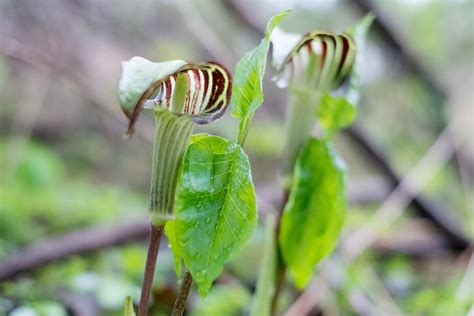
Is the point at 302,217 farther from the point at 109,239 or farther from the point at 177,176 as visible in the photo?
the point at 109,239

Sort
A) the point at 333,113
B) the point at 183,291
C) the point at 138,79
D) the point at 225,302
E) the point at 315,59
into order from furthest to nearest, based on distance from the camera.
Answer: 1. the point at 225,302
2. the point at 333,113
3. the point at 315,59
4. the point at 183,291
5. the point at 138,79

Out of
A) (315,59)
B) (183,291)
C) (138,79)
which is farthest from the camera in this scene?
(315,59)

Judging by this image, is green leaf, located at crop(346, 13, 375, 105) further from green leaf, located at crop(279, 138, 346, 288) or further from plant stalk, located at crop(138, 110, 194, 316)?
plant stalk, located at crop(138, 110, 194, 316)

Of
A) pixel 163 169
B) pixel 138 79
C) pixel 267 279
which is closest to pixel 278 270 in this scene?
pixel 267 279

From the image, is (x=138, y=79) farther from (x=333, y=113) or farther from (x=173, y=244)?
(x=333, y=113)

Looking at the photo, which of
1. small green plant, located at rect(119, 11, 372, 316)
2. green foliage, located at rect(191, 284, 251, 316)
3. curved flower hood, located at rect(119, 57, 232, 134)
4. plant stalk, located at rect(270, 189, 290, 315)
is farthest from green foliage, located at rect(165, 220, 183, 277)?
green foliage, located at rect(191, 284, 251, 316)

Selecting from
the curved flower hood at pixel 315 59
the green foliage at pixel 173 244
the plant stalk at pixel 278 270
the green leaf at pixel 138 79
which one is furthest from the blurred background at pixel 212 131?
the green leaf at pixel 138 79
